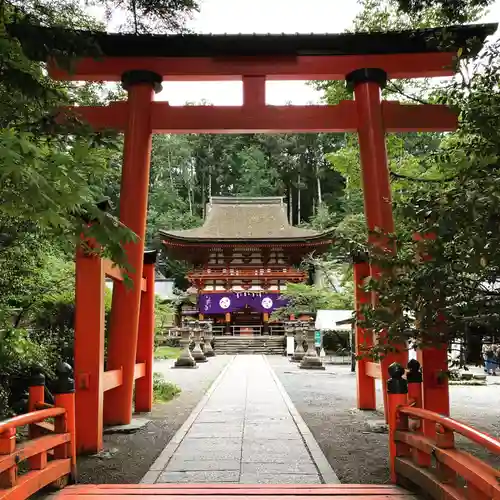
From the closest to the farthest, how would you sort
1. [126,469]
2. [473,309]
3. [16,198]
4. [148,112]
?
[16,198], [473,309], [126,469], [148,112]

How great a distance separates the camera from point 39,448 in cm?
346

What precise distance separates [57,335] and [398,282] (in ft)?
17.7

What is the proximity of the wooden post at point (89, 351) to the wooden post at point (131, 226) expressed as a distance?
1.95 ft

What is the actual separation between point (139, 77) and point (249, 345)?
20923mm

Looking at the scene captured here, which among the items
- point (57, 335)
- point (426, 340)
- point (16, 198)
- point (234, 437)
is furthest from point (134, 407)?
point (16, 198)

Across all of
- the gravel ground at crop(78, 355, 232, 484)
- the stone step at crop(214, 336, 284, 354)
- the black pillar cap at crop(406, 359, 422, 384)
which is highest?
the stone step at crop(214, 336, 284, 354)

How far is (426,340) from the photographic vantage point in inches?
164

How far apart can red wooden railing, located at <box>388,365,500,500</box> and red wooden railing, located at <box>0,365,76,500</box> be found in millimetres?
2465

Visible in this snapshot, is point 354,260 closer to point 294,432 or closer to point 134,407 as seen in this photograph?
point 294,432

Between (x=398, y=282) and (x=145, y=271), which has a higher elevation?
(x=145, y=271)

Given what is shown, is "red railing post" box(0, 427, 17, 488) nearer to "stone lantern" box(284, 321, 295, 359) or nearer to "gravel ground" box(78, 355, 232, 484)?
"gravel ground" box(78, 355, 232, 484)

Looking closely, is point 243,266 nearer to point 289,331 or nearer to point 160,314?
point 289,331

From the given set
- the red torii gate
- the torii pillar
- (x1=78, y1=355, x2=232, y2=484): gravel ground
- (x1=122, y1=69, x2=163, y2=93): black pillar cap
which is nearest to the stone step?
(x1=78, y1=355, x2=232, y2=484): gravel ground

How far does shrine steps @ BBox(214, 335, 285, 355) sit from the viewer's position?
1033 inches
